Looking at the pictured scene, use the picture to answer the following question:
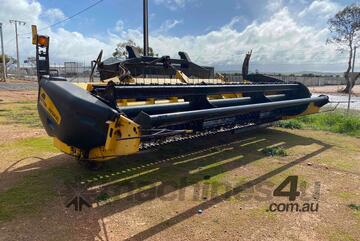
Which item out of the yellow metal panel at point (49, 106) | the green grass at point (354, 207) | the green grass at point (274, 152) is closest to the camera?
the green grass at point (354, 207)

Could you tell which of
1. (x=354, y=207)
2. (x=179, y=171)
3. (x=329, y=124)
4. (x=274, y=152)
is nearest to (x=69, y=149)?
(x=179, y=171)

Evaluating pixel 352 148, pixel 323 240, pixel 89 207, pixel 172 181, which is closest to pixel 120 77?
pixel 172 181

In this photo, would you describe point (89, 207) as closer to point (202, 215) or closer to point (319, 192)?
point (202, 215)

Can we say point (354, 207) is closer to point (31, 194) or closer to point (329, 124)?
point (31, 194)

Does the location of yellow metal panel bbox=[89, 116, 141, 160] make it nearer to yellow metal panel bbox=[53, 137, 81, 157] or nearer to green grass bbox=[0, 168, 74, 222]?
yellow metal panel bbox=[53, 137, 81, 157]

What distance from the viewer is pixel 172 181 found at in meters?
4.23

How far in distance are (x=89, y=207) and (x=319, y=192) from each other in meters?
2.74

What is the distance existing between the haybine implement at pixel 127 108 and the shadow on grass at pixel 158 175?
1.46ft

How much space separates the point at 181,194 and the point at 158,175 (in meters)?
0.70

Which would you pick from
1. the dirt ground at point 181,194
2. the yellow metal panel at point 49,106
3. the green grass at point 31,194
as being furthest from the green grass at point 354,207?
the yellow metal panel at point 49,106

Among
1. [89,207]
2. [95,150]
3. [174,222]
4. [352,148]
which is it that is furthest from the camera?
[352,148]

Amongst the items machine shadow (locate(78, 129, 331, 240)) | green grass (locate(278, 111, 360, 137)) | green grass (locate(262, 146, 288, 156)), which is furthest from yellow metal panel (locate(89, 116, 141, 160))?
green grass (locate(278, 111, 360, 137))

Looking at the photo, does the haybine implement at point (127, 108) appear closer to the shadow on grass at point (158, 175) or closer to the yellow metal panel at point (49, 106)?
the yellow metal panel at point (49, 106)

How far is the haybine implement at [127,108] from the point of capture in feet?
11.0
